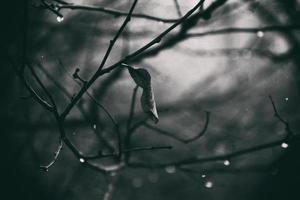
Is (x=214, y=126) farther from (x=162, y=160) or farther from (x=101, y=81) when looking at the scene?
(x=101, y=81)

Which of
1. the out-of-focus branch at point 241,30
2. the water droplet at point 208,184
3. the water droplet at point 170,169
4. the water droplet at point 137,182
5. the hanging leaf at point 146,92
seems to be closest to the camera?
the hanging leaf at point 146,92

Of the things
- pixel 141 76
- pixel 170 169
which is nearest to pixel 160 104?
pixel 170 169

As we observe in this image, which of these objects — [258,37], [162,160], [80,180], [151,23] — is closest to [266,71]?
[258,37]

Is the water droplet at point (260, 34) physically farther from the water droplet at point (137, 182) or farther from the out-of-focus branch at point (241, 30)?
the water droplet at point (137, 182)

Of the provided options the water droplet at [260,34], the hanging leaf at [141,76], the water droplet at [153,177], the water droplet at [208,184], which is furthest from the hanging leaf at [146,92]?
the water droplet at [153,177]

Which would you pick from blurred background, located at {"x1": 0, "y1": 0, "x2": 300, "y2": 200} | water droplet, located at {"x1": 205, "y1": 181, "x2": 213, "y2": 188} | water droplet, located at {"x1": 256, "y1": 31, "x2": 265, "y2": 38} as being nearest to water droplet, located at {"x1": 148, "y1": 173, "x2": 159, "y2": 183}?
blurred background, located at {"x1": 0, "y1": 0, "x2": 300, "y2": 200}
